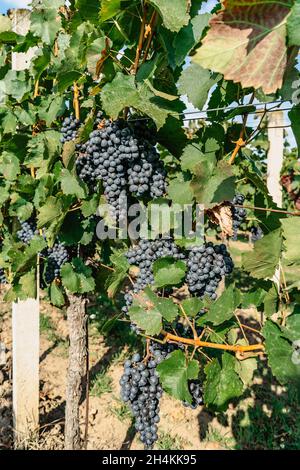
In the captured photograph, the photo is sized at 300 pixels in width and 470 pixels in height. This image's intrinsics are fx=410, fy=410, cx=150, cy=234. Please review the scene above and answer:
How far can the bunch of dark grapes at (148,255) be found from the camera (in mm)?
1647

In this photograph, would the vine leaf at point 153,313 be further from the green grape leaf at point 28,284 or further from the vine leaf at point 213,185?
the green grape leaf at point 28,284

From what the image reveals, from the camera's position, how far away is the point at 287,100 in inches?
52.3

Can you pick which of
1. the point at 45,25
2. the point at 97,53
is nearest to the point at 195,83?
the point at 97,53

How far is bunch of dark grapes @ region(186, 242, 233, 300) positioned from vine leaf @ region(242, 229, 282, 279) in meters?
0.09

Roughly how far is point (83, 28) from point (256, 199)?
0.98m

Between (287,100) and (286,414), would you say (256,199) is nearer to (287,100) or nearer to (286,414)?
(287,100)

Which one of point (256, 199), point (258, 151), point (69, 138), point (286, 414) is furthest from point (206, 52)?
point (258, 151)

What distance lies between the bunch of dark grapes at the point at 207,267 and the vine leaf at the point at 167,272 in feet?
0.14

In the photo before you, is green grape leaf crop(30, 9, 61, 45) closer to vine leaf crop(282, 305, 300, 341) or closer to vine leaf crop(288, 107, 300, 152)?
vine leaf crop(288, 107, 300, 152)

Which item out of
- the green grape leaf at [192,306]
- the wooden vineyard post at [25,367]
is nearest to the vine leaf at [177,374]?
the green grape leaf at [192,306]

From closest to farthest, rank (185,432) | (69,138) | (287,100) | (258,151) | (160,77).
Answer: (287,100)
(160,77)
(69,138)
(185,432)
(258,151)

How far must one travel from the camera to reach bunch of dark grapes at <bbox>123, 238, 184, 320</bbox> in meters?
1.65

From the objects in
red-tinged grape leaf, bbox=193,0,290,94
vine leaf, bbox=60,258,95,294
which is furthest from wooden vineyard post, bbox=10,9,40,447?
red-tinged grape leaf, bbox=193,0,290,94

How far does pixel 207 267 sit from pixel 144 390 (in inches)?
24.1
